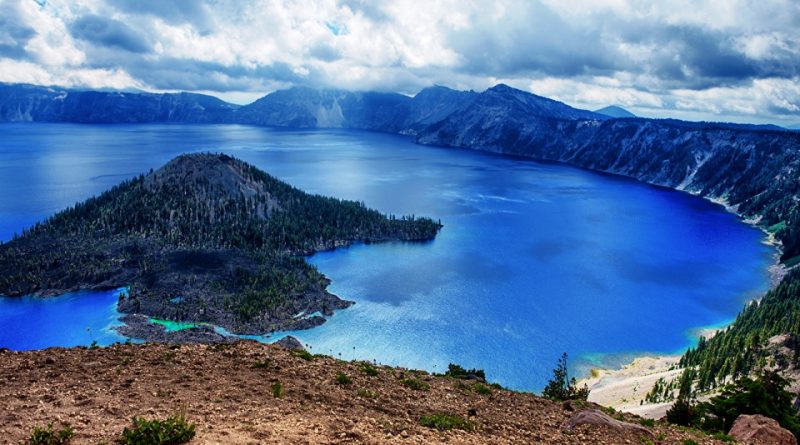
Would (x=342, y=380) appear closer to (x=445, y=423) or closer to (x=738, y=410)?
(x=445, y=423)

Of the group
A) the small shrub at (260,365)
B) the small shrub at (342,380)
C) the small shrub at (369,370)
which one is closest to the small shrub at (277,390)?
the small shrub at (260,365)

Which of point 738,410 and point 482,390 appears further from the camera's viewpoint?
point 738,410

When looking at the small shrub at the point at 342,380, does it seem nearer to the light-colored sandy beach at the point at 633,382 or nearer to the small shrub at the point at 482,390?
the small shrub at the point at 482,390

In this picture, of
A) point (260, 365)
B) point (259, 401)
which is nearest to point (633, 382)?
point (260, 365)

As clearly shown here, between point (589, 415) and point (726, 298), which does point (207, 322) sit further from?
point (726, 298)

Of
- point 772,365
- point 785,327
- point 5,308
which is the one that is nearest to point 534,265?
point 785,327

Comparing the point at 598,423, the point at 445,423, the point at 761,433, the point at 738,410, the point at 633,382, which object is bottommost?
the point at 633,382
